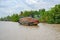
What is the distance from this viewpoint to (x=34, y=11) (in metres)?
2.37

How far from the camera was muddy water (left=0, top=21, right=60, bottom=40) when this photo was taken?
2200 mm

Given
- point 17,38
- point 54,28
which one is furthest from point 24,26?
point 54,28

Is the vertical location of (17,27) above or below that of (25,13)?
below

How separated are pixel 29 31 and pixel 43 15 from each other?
1.08ft

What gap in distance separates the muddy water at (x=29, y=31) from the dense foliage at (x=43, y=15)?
8cm

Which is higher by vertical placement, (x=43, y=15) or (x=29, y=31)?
(x=43, y=15)

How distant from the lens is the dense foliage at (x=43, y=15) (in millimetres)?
2346

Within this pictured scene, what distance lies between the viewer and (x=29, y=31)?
2299mm

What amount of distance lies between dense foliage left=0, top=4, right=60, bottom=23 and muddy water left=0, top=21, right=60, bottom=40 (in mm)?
75

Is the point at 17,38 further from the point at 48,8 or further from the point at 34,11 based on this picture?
the point at 48,8

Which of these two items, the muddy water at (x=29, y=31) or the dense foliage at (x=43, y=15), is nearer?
the muddy water at (x=29, y=31)

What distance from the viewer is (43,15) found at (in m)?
2.38

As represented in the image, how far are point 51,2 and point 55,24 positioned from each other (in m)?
0.34

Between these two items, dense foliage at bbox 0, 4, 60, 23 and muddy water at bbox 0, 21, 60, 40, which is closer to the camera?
muddy water at bbox 0, 21, 60, 40
